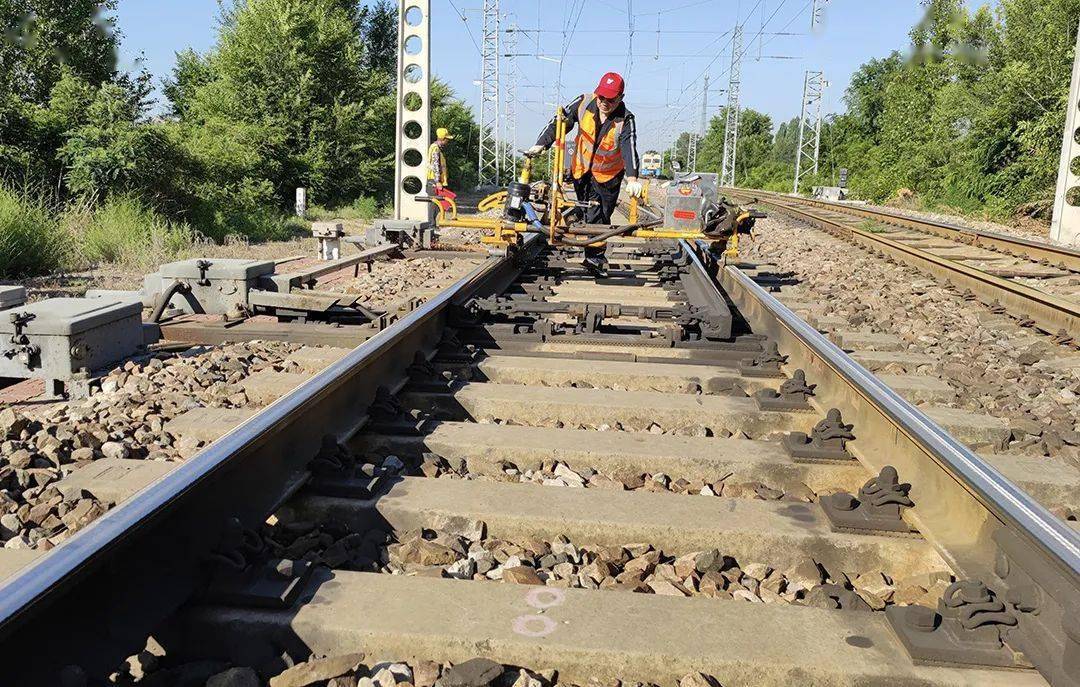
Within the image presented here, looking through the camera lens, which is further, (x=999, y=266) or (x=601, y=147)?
(x=999, y=266)

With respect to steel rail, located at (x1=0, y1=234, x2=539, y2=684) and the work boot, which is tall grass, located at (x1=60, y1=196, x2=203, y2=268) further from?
steel rail, located at (x1=0, y1=234, x2=539, y2=684)

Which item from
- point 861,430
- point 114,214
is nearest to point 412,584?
point 861,430

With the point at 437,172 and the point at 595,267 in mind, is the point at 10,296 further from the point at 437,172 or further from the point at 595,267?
the point at 437,172

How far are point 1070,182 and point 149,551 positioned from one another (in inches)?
696

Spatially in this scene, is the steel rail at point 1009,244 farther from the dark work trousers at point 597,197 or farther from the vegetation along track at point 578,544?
the vegetation along track at point 578,544

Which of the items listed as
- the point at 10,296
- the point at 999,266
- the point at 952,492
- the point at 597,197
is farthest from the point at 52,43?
the point at 952,492

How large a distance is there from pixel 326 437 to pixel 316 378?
0.39 meters

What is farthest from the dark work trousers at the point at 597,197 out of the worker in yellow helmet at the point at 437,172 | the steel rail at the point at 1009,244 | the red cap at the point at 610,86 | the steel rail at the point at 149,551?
the steel rail at the point at 1009,244

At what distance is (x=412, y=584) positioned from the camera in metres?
1.95

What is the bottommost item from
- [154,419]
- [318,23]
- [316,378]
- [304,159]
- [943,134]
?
[154,419]

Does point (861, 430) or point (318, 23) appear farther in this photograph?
point (318, 23)

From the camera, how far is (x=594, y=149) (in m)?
7.62

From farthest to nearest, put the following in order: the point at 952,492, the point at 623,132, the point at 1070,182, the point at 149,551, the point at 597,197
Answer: the point at 1070,182, the point at 597,197, the point at 623,132, the point at 952,492, the point at 149,551

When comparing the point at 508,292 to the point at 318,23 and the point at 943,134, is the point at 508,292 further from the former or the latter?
the point at 943,134
